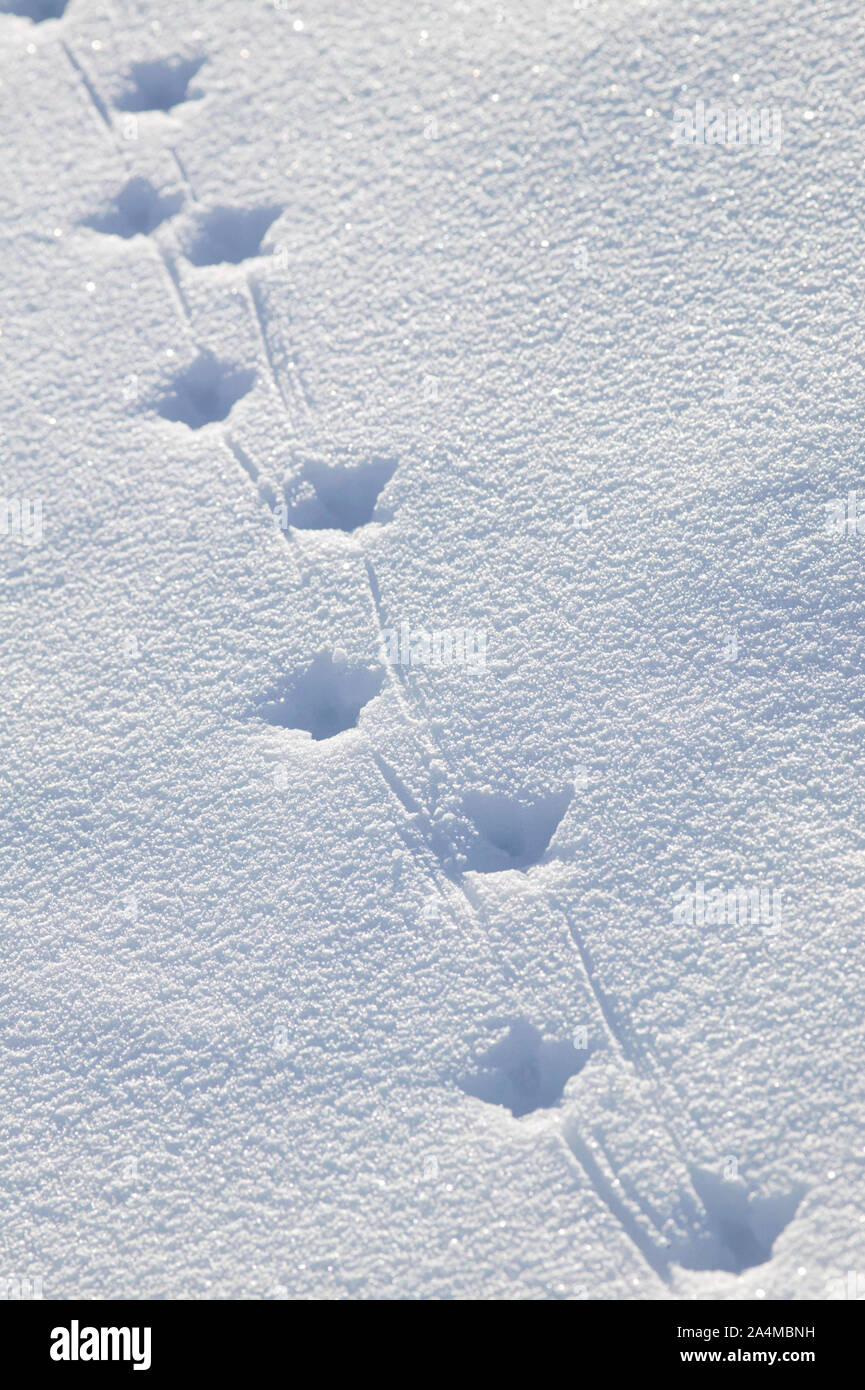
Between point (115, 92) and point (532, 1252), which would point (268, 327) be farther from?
point (532, 1252)

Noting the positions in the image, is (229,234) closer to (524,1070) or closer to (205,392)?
(205,392)

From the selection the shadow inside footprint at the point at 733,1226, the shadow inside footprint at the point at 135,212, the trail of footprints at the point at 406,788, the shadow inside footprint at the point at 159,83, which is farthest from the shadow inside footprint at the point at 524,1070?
the shadow inside footprint at the point at 159,83

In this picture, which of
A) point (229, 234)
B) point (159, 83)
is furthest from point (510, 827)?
point (159, 83)

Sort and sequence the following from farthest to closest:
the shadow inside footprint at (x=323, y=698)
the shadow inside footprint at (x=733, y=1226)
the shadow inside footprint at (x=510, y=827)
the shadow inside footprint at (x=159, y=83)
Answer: the shadow inside footprint at (x=159, y=83) < the shadow inside footprint at (x=323, y=698) < the shadow inside footprint at (x=510, y=827) < the shadow inside footprint at (x=733, y=1226)

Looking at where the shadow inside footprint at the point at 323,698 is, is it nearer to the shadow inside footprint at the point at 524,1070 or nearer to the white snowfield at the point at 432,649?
the white snowfield at the point at 432,649

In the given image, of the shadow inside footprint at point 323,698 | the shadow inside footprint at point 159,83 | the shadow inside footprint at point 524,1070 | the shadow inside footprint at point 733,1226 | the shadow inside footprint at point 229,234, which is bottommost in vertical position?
the shadow inside footprint at point 733,1226

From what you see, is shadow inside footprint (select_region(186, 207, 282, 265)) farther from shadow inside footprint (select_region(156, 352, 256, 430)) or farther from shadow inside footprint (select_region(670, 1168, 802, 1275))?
shadow inside footprint (select_region(670, 1168, 802, 1275))

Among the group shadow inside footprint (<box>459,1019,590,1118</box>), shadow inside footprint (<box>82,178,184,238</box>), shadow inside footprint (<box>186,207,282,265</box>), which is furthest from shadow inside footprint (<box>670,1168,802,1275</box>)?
shadow inside footprint (<box>82,178,184,238</box>)
